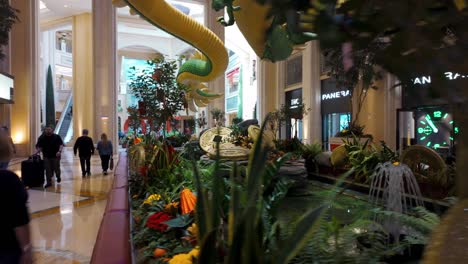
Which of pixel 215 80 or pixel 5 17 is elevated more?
pixel 215 80

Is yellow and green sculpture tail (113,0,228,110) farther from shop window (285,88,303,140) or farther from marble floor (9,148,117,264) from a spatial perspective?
shop window (285,88,303,140)

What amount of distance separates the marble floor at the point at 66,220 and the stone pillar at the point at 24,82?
31.5 ft

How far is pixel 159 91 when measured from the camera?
7.58 meters

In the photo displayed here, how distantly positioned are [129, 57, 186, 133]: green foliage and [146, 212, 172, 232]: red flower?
520 cm

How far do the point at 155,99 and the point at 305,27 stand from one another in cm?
717

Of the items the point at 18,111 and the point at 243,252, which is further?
the point at 18,111

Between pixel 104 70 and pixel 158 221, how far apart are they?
62.8ft

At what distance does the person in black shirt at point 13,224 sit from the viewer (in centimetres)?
182

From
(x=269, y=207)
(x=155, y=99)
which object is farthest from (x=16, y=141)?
(x=269, y=207)

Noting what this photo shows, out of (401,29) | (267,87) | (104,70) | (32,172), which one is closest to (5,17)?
(32,172)

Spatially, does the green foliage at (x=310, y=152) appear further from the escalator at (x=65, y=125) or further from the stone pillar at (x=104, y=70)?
the escalator at (x=65, y=125)

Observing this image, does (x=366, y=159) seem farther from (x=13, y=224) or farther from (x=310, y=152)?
(x=13, y=224)

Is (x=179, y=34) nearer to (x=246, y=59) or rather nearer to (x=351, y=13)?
(x=351, y=13)

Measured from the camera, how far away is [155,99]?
770 centimetres
